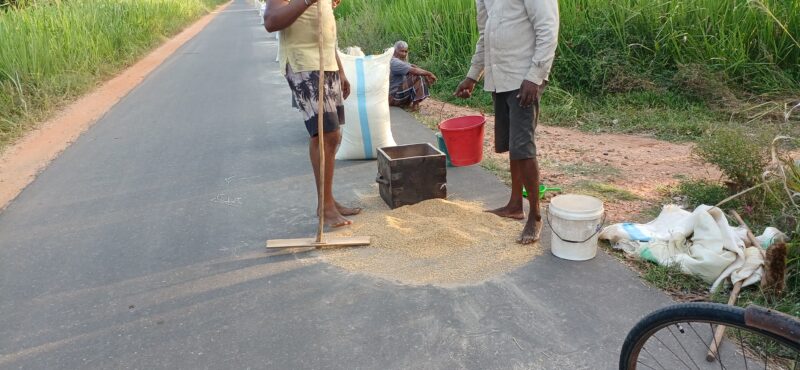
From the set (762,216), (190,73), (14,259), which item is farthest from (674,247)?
(190,73)

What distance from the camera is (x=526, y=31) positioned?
143 inches

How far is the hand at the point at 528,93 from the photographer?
3.56 meters

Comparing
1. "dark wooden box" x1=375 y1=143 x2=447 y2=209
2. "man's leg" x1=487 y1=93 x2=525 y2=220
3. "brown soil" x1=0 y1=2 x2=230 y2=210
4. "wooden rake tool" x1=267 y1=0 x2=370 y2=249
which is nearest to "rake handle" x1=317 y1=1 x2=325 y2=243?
"wooden rake tool" x1=267 y1=0 x2=370 y2=249

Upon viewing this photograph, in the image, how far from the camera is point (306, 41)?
12.3ft

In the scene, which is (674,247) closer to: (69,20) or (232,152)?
(232,152)

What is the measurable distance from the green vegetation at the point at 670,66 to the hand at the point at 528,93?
3.51 meters

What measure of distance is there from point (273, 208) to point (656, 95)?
17.4ft

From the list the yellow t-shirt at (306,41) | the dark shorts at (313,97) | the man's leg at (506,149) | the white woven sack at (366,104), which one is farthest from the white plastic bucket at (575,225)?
the white woven sack at (366,104)

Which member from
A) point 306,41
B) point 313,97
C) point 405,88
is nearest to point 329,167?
point 313,97

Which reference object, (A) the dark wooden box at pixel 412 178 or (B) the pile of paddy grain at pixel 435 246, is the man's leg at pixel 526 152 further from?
(A) the dark wooden box at pixel 412 178

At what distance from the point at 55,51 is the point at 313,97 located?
7966mm

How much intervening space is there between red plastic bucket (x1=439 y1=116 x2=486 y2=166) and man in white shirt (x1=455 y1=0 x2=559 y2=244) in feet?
2.76

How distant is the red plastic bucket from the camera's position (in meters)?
4.79

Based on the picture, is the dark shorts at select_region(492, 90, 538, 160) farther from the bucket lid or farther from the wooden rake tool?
the wooden rake tool
